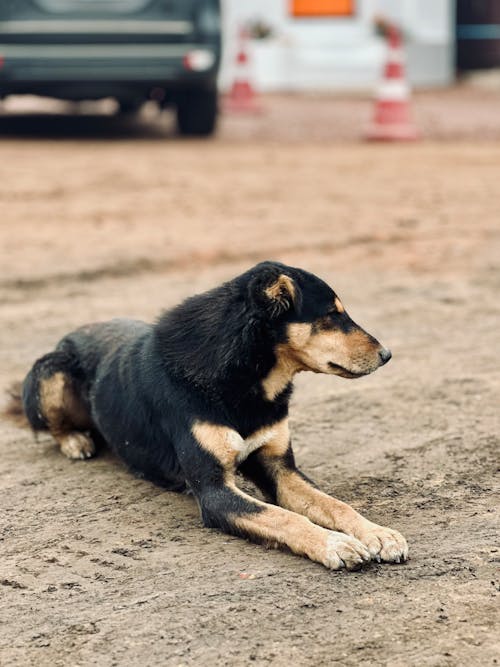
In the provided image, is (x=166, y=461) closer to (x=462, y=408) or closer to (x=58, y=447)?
(x=58, y=447)

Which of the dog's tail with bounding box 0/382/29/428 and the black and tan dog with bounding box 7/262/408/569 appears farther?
the dog's tail with bounding box 0/382/29/428

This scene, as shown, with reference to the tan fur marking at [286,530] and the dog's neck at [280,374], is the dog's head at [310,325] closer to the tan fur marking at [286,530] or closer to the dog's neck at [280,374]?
the dog's neck at [280,374]

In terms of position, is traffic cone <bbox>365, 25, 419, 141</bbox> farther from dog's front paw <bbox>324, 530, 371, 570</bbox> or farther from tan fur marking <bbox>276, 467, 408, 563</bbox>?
dog's front paw <bbox>324, 530, 371, 570</bbox>

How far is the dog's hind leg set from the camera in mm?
5258

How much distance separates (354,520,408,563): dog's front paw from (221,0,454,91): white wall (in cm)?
1712

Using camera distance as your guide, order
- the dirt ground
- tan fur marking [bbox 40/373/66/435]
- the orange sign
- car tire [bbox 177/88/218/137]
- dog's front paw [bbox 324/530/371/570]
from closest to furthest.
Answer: the dirt ground
dog's front paw [bbox 324/530/371/570]
tan fur marking [bbox 40/373/66/435]
car tire [bbox 177/88/218/137]
the orange sign

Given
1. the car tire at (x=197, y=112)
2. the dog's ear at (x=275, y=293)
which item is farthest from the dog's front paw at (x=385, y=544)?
the car tire at (x=197, y=112)

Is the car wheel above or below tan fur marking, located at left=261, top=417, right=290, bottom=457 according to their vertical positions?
below

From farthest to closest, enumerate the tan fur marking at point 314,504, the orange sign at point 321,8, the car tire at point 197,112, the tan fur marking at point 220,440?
the orange sign at point 321,8
the car tire at point 197,112
the tan fur marking at point 220,440
the tan fur marking at point 314,504

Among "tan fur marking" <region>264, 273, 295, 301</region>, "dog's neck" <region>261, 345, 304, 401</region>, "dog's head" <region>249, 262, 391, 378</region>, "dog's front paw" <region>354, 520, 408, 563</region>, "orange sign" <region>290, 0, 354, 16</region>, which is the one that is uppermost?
"orange sign" <region>290, 0, 354, 16</region>

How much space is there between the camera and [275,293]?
4.40 meters

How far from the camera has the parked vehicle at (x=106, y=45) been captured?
12250 mm

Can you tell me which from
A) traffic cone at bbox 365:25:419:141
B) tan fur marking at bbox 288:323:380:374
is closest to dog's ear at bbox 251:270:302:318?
tan fur marking at bbox 288:323:380:374

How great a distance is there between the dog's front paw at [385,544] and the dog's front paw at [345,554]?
0.11ft
